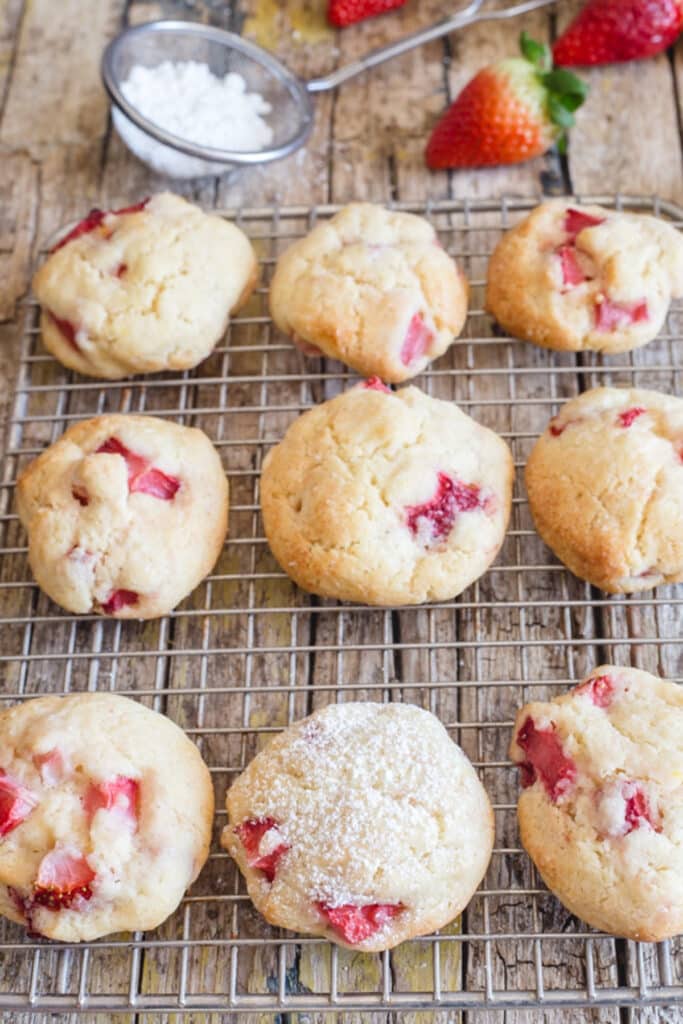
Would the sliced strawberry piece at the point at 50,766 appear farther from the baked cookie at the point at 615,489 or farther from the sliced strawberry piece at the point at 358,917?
the baked cookie at the point at 615,489

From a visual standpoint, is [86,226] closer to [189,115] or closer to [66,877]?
[189,115]

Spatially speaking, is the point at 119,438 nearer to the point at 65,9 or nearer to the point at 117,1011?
the point at 117,1011

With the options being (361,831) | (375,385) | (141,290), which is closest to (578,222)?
(375,385)

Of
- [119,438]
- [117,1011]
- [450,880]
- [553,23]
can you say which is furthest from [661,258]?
[117,1011]

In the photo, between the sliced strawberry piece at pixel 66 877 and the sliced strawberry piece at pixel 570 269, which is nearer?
the sliced strawberry piece at pixel 66 877

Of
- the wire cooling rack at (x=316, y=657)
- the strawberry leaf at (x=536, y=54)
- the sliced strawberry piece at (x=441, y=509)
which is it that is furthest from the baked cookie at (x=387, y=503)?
the strawberry leaf at (x=536, y=54)

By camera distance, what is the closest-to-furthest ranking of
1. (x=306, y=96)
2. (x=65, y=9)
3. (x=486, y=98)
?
(x=486, y=98) → (x=306, y=96) → (x=65, y=9)
